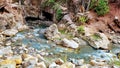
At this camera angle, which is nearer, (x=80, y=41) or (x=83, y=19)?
(x=80, y=41)

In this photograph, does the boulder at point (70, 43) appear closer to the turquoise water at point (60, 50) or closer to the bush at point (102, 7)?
the turquoise water at point (60, 50)

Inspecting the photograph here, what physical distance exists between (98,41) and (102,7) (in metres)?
5.24

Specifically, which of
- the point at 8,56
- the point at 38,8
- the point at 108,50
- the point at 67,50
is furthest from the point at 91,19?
the point at 8,56

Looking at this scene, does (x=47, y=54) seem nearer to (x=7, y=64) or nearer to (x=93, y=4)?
(x=7, y=64)

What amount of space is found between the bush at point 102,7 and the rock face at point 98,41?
3.69 meters

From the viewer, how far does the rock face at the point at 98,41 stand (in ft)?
55.7

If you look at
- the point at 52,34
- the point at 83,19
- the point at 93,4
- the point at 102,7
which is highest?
the point at 93,4

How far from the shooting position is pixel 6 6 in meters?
21.3

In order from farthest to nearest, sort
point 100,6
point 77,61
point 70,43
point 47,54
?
1. point 100,6
2. point 70,43
3. point 47,54
4. point 77,61

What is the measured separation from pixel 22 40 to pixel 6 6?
594 centimetres

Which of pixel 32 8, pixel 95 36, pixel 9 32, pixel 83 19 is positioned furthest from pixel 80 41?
pixel 32 8

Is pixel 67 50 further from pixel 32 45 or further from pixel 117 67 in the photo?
pixel 117 67

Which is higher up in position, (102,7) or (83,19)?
(102,7)

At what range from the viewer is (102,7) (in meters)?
21.8
